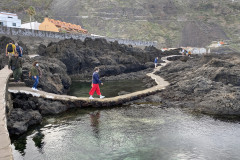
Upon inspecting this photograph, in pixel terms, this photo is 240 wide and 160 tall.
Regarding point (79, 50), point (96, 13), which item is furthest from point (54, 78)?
point (96, 13)

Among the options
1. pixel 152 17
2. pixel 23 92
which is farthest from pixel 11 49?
pixel 152 17

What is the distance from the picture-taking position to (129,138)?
939cm

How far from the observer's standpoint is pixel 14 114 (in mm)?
10516

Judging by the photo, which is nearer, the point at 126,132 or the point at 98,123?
the point at 126,132

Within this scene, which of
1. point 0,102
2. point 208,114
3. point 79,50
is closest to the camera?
point 0,102

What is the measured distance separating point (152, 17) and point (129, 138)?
425ft

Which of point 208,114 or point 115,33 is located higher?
point 115,33

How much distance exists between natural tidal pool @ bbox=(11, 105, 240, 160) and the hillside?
101m

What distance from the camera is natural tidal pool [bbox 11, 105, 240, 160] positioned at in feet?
26.3

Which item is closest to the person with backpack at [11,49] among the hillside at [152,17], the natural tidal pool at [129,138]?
the natural tidal pool at [129,138]

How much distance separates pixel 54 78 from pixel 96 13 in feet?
369

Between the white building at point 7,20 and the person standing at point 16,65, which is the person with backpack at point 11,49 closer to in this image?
the person standing at point 16,65

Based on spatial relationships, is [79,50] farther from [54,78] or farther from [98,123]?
[98,123]

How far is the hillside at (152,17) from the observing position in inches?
4363
